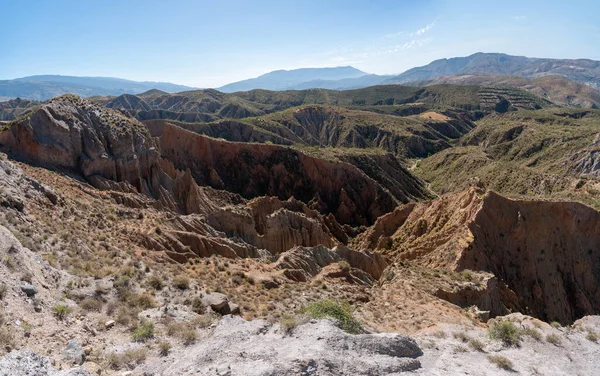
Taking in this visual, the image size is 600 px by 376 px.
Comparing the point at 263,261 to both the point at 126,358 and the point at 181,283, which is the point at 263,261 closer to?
the point at 181,283

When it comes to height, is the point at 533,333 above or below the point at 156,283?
below

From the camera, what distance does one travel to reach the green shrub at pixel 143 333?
394 inches

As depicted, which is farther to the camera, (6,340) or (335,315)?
(335,315)

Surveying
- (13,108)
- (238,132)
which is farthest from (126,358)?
(13,108)

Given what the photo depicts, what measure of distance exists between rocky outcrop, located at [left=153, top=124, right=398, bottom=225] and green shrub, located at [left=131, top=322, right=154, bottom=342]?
4302 cm

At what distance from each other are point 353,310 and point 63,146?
75.1ft

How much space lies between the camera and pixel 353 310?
17.0 meters

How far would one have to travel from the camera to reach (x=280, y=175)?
5878 centimetres

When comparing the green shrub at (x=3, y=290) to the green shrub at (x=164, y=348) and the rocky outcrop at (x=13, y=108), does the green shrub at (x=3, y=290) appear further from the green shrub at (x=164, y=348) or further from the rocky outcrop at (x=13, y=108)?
the rocky outcrop at (x=13, y=108)

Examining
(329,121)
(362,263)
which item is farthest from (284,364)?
(329,121)

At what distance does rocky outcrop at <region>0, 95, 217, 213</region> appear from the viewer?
2575cm

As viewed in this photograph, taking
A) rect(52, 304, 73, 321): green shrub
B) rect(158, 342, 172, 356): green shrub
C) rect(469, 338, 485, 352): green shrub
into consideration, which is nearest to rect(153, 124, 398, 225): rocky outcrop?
rect(469, 338, 485, 352): green shrub

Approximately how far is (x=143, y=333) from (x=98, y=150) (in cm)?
2297

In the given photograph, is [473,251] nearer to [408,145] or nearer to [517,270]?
[517,270]
